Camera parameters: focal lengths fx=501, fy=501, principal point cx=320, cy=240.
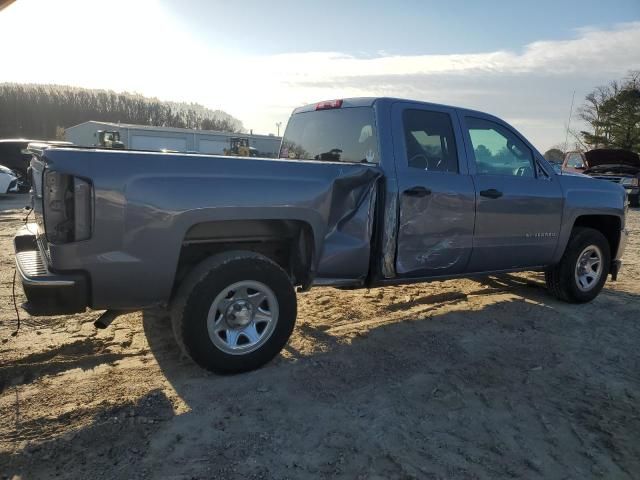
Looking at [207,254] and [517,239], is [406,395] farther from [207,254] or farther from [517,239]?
[517,239]

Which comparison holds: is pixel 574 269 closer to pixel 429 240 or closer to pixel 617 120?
pixel 429 240

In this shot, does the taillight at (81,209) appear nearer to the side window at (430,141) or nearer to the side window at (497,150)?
the side window at (430,141)

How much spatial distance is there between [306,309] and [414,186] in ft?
5.92

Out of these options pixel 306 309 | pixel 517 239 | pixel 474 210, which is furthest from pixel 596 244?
pixel 306 309

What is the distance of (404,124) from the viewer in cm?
429

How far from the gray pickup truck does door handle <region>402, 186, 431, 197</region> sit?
2 cm

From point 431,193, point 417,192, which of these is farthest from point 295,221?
point 431,193

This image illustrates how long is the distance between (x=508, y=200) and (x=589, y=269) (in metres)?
1.74

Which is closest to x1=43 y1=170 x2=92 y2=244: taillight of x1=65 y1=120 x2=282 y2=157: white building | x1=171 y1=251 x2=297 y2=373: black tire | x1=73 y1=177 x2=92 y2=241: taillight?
x1=73 y1=177 x2=92 y2=241: taillight

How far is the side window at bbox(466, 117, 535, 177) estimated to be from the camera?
15.5ft

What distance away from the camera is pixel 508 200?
→ 4762 mm

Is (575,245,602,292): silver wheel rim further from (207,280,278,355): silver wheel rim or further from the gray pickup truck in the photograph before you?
(207,280,278,355): silver wheel rim

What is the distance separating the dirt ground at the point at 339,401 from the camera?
8.55 feet

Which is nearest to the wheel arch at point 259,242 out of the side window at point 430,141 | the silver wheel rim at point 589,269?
the side window at point 430,141
